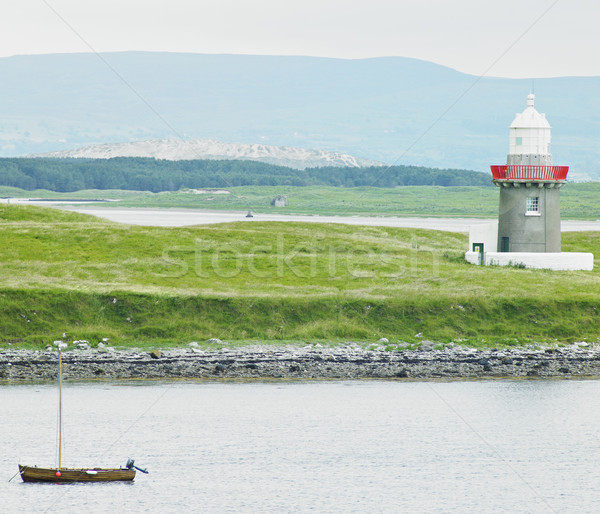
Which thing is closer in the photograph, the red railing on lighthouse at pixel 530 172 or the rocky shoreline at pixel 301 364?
the rocky shoreline at pixel 301 364

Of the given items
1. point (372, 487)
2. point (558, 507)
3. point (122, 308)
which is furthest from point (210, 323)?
point (558, 507)

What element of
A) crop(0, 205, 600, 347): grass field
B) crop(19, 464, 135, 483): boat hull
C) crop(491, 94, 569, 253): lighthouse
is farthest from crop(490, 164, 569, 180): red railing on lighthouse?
crop(19, 464, 135, 483): boat hull

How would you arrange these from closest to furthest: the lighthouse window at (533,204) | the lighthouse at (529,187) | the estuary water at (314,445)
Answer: the estuary water at (314,445)
the lighthouse at (529,187)
the lighthouse window at (533,204)

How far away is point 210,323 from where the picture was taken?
56250 mm

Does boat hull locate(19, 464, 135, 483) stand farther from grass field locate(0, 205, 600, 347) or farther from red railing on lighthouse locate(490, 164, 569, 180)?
red railing on lighthouse locate(490, 164, 569, 180)

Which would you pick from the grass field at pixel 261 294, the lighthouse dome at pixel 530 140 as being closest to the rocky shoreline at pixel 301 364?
the grass field at pixel 261 294

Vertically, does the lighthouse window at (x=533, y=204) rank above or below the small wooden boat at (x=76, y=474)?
above

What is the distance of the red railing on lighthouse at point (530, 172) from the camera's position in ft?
207

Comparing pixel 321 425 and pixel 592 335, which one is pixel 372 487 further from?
pixel 592 335

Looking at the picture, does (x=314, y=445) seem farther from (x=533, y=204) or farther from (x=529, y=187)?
(x=533, y=204)

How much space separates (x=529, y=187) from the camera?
64.1 m

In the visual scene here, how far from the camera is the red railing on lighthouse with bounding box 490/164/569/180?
63.2m

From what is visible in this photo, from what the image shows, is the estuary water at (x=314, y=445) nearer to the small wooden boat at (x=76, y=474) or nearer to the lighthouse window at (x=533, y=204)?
the small wooden boat at (x=76, y=474)

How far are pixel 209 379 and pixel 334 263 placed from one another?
20909mm
